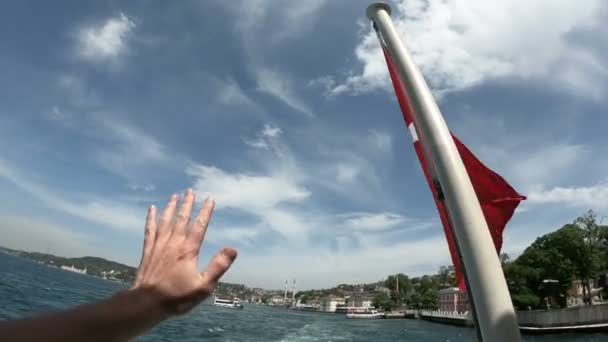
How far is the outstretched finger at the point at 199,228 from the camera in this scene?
1312mm

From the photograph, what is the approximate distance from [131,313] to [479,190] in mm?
2781

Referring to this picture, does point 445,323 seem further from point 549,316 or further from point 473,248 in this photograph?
point 473,248

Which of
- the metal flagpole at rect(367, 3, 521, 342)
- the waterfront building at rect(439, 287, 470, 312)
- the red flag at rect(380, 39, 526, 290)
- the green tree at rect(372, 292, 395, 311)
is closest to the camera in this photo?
the metal flagpole at rect(367, 3, 521, 342)

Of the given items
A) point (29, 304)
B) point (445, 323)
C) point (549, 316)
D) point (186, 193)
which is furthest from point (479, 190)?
point (445, 323)

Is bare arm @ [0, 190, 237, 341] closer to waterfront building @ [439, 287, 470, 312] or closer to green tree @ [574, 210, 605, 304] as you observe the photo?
green tree @ [574, 210, 605, 304]

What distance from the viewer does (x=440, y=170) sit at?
2.64 metres

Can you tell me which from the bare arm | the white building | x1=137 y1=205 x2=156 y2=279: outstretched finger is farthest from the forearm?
the white building

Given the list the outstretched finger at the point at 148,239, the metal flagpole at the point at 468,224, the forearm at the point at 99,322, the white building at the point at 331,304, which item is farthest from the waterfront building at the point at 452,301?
the forearm at the point at 99,322

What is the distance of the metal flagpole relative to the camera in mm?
2279

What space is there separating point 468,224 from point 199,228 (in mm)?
1815

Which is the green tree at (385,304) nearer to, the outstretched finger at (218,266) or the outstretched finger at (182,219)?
the outstretched finger at (182,219)

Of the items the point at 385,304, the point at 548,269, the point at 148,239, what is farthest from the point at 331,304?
the point at 148,239

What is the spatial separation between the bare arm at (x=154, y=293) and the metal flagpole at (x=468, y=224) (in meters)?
1.71

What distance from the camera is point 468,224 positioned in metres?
2.47
